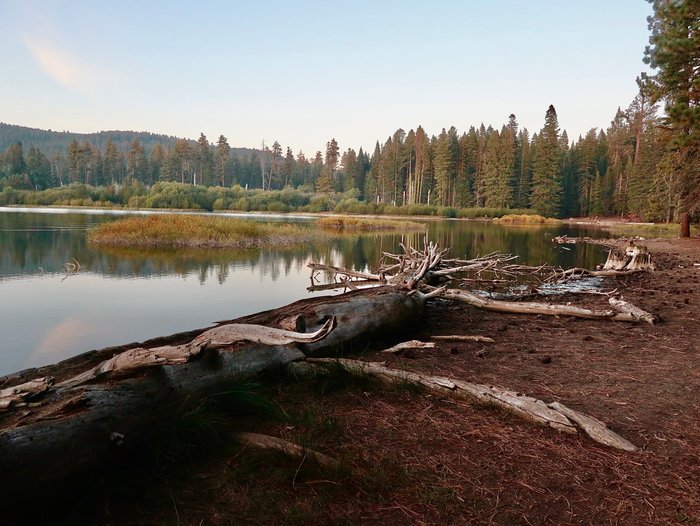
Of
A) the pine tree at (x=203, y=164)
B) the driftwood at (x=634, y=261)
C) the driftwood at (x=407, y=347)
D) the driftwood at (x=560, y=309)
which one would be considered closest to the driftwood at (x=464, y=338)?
the driftwood at (x=407, y=347)

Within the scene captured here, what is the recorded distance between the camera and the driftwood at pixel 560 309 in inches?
332

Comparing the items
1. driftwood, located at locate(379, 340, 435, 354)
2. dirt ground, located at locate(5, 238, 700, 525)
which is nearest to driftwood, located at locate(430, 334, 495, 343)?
driftwood, located at locate(379, 340, 435, 354)

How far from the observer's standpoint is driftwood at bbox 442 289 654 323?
27.6 ft

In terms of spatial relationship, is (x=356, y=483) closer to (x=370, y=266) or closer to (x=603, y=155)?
(x=370, y=266)

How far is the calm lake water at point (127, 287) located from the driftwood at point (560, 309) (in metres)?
5.07

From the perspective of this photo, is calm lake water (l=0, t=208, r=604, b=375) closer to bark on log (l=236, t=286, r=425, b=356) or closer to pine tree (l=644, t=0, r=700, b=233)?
bark on log (l=236, t=286, r=425, b=356)

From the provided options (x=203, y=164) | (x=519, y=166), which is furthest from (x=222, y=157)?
(x=519, y=166)

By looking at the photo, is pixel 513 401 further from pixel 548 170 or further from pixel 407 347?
pixel 548 170

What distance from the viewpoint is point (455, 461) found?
340 centimetres

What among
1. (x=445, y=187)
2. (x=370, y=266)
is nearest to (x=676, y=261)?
(x=370, y=266)

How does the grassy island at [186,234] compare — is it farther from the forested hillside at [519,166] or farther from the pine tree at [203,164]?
the pine tree at [203,164]

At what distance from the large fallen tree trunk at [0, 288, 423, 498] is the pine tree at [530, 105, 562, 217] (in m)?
76.5

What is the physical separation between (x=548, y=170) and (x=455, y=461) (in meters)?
77.5

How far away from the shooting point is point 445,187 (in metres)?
86.6
